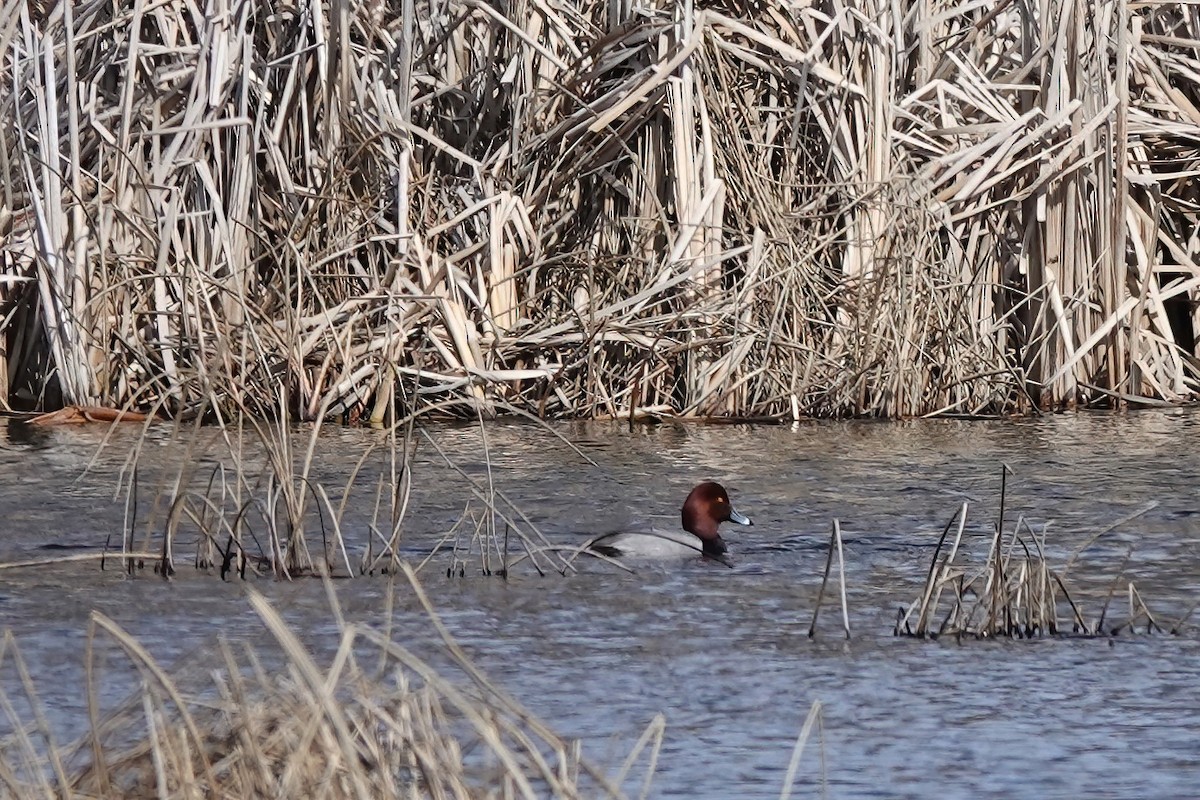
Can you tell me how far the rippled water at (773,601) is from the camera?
4.92 metres

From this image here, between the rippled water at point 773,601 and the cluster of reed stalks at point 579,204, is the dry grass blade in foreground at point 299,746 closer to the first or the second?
the rippled water at point 773,601

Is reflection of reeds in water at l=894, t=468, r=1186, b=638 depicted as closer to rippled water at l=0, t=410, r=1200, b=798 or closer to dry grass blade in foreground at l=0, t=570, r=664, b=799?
rippled water at l=0, t=410, r=1200, b=798

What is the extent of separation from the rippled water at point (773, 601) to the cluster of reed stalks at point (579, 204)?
48cm

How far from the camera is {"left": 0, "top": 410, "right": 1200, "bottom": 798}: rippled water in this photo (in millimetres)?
4918

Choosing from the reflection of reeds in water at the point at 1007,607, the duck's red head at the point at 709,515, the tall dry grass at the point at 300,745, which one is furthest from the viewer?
the duck's red head at the point at 709,515

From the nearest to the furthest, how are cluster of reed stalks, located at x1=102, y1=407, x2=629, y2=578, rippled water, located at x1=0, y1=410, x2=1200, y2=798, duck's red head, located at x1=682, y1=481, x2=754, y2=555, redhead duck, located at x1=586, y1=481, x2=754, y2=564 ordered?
rippled water, located at x1=0, y1=410, x2=1200, y2=798 → cluster of reed stalks, located at x1=102, y1=407, x2=629, y2=578 → redhead duck, located at x1=586, y1=481, x2=754, y2=564 → duck's red head, located at x1=682, y1=481, x2=754, y2=555

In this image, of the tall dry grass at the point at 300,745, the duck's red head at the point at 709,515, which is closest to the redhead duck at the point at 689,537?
the duck's red head at the point at 709,515

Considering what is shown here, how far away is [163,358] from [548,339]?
6.17 feet

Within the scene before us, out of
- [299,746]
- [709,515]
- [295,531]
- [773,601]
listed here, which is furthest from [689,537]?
[299,746]

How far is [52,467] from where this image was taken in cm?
934

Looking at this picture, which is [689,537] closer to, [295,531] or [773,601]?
[773,601]

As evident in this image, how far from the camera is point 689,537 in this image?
769cm

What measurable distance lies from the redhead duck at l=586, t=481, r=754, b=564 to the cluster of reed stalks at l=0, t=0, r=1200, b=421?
2.68 metres

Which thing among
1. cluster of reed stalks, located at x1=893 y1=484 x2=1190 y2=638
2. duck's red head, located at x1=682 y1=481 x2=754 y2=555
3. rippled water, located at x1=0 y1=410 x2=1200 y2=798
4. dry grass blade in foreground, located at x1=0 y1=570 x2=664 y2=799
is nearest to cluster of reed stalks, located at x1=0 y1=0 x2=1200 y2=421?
rippled water, located at x1=0 y1=410 x2=1200 y2=798
